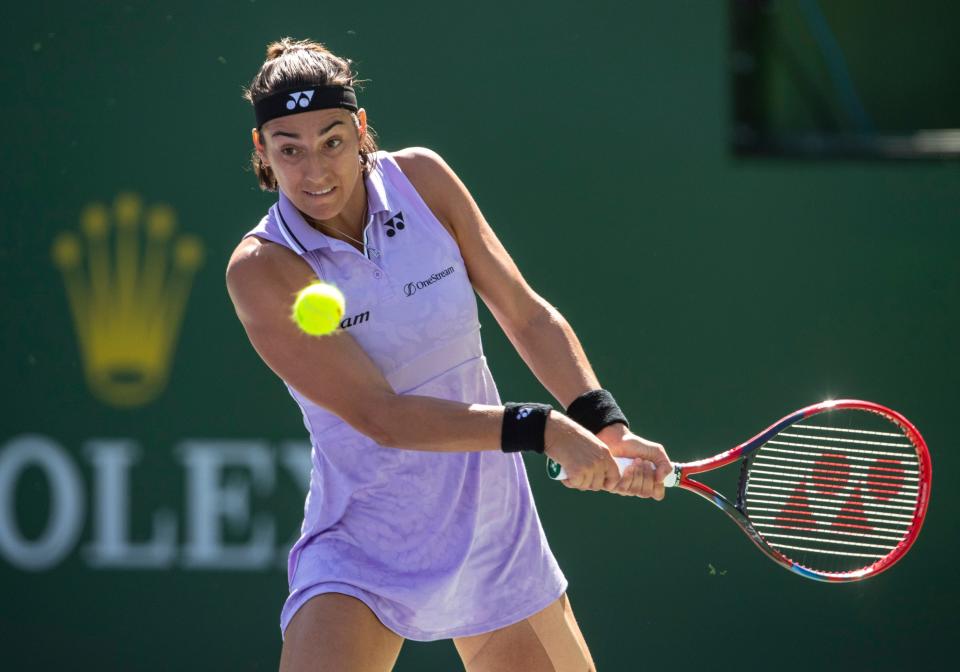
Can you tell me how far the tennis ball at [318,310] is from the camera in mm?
2283

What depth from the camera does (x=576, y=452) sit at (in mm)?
2383

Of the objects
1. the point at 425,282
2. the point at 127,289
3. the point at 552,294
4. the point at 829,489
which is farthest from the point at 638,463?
the point at 127,289

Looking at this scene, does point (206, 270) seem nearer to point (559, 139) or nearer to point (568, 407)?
point (559, 139)

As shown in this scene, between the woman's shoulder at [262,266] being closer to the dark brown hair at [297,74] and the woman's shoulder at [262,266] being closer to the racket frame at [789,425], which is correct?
Answer: the dark brown hair at [297,74]

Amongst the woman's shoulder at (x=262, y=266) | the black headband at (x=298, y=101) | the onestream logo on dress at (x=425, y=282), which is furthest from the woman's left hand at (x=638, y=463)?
the black headband at (x=298, y=101)

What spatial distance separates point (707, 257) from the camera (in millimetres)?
3855

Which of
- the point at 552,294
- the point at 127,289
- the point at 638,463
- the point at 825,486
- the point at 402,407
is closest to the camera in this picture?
the point at 402,407

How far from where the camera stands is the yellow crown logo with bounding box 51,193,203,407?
4.01 meters

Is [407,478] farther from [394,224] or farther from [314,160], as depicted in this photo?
[314,160]

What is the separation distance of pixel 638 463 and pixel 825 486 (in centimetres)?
67

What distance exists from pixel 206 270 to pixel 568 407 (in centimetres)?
169

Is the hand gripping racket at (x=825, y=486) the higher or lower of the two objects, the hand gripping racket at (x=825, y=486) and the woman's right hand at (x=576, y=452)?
the lower

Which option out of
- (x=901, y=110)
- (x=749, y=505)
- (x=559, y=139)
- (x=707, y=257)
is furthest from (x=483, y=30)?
(x=749, y=505)

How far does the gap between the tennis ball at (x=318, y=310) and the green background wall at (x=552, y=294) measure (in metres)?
1.65
